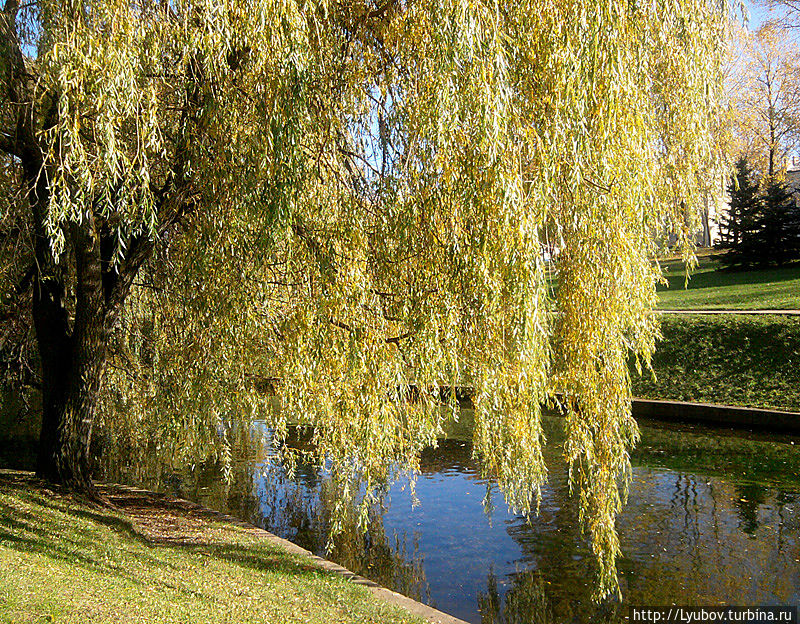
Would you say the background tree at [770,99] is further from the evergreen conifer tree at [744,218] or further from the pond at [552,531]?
the pond at [552,531]

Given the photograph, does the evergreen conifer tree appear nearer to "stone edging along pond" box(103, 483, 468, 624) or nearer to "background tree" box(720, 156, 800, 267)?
"background tree" box(720, 156, 800, 267)

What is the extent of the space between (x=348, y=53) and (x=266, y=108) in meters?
1.27

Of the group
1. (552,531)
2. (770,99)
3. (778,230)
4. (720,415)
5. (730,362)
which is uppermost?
(770,99)

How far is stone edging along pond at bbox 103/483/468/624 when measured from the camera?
6012 mm

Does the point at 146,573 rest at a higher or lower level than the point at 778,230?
lower

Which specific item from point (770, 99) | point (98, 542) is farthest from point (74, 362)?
point (770, 99)

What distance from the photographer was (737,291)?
24.9 m

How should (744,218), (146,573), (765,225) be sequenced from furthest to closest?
(765,225) → (744,218) → (146,573)

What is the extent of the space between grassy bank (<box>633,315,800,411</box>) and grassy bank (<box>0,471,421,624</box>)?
40.1 ft

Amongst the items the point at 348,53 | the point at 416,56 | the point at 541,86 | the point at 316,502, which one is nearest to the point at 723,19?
the point at 541,86

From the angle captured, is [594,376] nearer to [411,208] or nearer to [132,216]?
[411,208]

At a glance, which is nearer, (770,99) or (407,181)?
(407,181)

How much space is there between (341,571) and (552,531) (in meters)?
3.30

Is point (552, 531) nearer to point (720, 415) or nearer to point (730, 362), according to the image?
point (720, 415)
